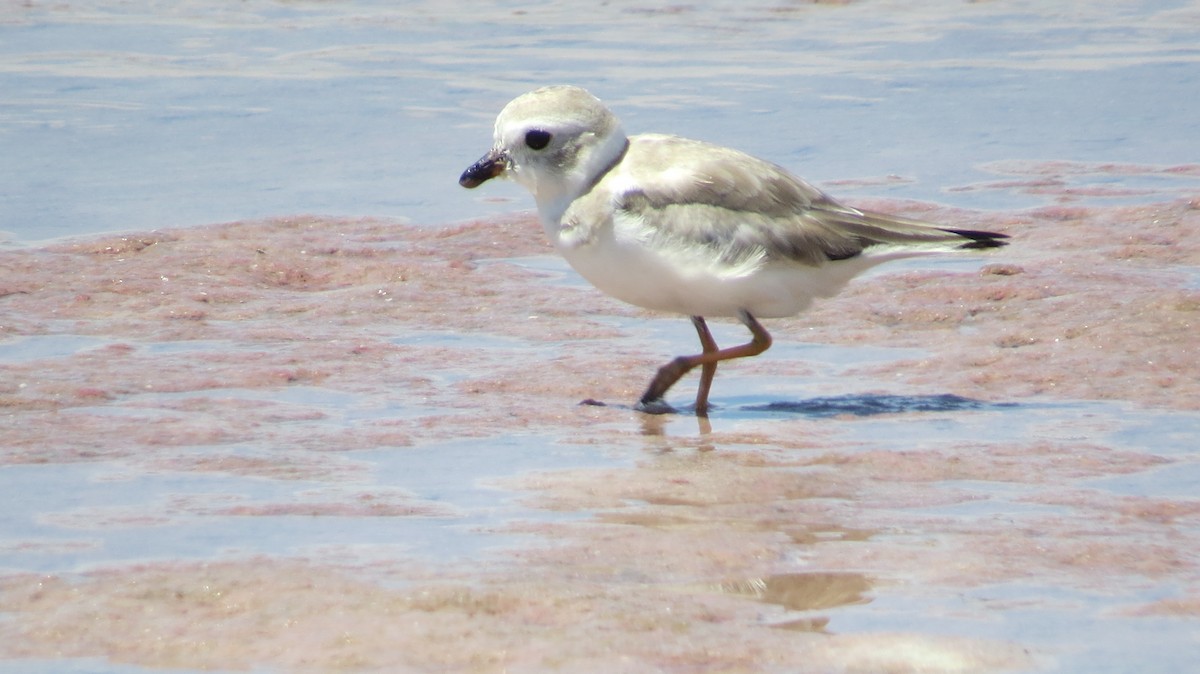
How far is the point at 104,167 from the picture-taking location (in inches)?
391

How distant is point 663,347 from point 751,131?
3838 millimetres

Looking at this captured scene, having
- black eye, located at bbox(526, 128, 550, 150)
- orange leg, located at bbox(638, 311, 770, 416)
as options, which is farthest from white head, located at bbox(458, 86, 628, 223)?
orange leg, located at bbox(638, 311, 770, 416)

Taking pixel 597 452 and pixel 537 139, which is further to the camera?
pixel 537 139

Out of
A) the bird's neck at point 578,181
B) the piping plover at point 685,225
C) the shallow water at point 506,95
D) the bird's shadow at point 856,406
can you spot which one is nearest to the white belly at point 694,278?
the piping plover at point 685,225

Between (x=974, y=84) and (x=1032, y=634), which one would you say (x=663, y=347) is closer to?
(x=1032, y=634)

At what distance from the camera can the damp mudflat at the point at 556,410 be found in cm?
370

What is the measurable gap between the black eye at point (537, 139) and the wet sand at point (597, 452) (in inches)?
33.8

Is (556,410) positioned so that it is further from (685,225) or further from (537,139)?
(537,139)

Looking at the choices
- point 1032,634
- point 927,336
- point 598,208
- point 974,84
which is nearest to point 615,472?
point 598,208

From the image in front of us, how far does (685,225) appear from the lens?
592 cm

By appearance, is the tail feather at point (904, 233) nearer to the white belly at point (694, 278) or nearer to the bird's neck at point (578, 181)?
the white belly at point (694, 278)

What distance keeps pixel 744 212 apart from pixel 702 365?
0.56 meters

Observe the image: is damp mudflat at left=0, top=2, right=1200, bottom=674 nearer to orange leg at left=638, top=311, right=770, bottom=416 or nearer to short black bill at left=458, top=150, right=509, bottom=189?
orange leg at left=638, top=311, right=770, bottom=416

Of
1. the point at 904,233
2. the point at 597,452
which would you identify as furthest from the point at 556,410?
the point at 904,233
